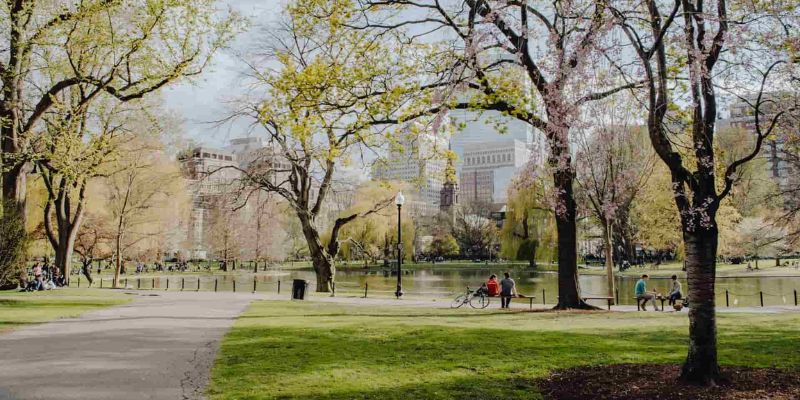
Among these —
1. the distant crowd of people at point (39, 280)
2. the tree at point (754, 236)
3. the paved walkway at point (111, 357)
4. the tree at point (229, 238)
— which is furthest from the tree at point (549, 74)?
the tree at point (229, 238)

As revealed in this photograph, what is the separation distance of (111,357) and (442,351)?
17.1 feet

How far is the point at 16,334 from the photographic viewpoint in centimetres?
1112

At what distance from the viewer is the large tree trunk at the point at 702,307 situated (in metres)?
6.68

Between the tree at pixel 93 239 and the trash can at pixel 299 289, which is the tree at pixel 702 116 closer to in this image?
the trash can at pixel 299 289

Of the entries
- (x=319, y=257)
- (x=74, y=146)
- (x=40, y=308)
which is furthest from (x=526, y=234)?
(x=40, y=308)

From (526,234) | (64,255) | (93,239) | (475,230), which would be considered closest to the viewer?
(64,255)

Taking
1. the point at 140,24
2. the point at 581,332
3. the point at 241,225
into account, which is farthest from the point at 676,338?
the point at 241,225

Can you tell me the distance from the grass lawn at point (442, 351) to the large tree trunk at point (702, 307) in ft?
1.88

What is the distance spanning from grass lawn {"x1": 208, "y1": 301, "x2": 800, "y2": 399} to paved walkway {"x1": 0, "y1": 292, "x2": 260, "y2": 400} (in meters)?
0.52

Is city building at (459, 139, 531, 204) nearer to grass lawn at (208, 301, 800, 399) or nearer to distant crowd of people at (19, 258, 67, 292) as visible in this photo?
distant crowd of people at (19, 258, 67, 292)

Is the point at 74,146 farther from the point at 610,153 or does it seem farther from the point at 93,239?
the point at 93,239

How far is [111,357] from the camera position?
883 cm

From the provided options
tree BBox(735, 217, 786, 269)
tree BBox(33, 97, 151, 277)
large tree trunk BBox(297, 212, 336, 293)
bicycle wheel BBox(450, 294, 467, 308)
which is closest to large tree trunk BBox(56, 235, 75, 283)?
tree BBox(33, 97, 151, 277)

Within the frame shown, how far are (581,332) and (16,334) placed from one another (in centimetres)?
1131
